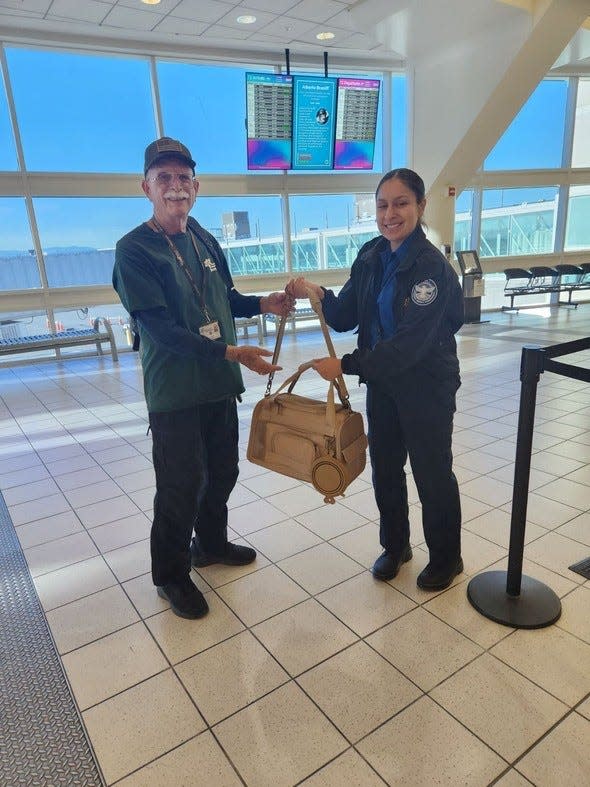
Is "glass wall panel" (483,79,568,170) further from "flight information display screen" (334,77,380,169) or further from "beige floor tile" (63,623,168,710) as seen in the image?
"beige floor tile" (63,623,168,710)

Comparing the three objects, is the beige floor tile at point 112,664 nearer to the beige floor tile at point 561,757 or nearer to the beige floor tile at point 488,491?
the beige floor tile at point 561,757

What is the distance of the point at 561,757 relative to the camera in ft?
4.63

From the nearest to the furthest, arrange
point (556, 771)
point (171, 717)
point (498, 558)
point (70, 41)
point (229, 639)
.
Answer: point (556, 771) → point (171, 717) → point (229, 639) → point (498, 558) → point (70, 41)

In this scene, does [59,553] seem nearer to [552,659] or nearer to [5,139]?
[552,659]

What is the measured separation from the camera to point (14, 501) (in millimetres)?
3166

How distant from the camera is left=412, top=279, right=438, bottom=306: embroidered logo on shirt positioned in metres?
1.75

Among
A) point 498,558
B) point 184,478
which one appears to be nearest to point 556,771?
point 498,558

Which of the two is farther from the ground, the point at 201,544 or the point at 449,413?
the point at 449,413

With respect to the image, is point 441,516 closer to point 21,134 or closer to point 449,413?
point 449,413

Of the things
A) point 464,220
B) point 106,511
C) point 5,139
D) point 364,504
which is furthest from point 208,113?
point 364,504

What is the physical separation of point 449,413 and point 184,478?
1.03m

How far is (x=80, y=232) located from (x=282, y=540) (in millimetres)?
6796

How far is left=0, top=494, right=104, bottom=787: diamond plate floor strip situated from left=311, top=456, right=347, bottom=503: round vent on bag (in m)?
1.07

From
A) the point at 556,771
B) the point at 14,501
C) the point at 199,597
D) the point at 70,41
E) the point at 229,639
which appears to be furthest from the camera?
the point at 70,41
